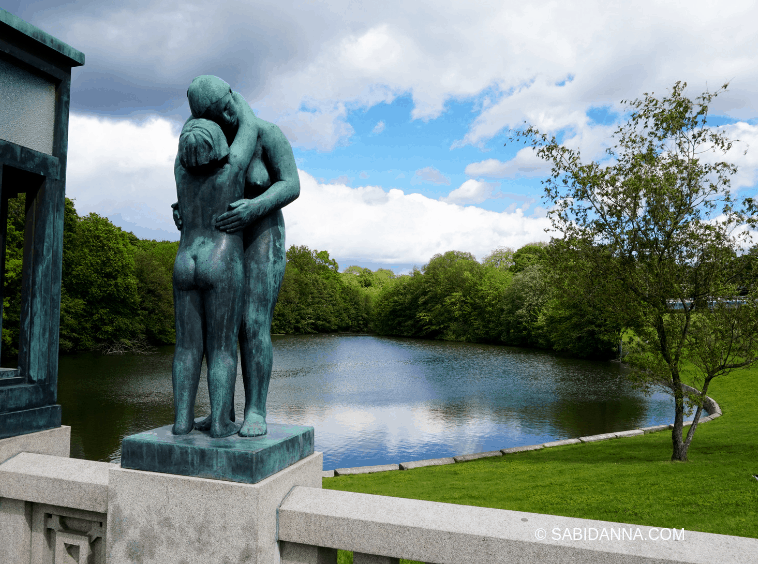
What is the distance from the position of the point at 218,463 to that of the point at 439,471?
816 centimetres

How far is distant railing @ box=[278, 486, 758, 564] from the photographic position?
6.98 ft

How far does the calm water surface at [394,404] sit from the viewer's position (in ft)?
44.7

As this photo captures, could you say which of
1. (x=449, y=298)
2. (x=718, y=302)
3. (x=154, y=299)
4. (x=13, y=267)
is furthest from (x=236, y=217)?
(x=449, y=298)

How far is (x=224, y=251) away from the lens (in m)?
2.80

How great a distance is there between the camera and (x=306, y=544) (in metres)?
2.57

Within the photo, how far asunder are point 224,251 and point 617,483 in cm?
773

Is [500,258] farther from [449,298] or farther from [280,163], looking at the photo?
[280,163]

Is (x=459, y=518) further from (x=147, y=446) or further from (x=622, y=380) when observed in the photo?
(x=622, y=380)

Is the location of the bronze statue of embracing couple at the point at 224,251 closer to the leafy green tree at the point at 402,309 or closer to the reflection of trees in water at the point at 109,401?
the reflection of trees in water at the point at 109,401

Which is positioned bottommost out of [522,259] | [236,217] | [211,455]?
[211,455]

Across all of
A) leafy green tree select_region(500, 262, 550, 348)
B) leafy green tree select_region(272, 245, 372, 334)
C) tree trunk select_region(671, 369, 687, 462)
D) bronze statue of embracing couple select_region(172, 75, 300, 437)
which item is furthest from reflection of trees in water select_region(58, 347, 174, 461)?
leafy green tree select_region(272, 245, 372, 334)

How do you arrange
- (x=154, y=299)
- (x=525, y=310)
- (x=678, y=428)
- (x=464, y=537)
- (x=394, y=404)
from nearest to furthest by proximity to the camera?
(x=464, y=537), (x=678, y=428), (x=394, y=404), (x=154, y=299), (x=525, y=310)

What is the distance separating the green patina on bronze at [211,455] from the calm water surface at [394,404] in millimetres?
8909

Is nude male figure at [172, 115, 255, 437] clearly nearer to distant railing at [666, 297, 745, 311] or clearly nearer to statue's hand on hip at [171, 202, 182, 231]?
statue's hand on hip at [171, 202, 182, 231]
